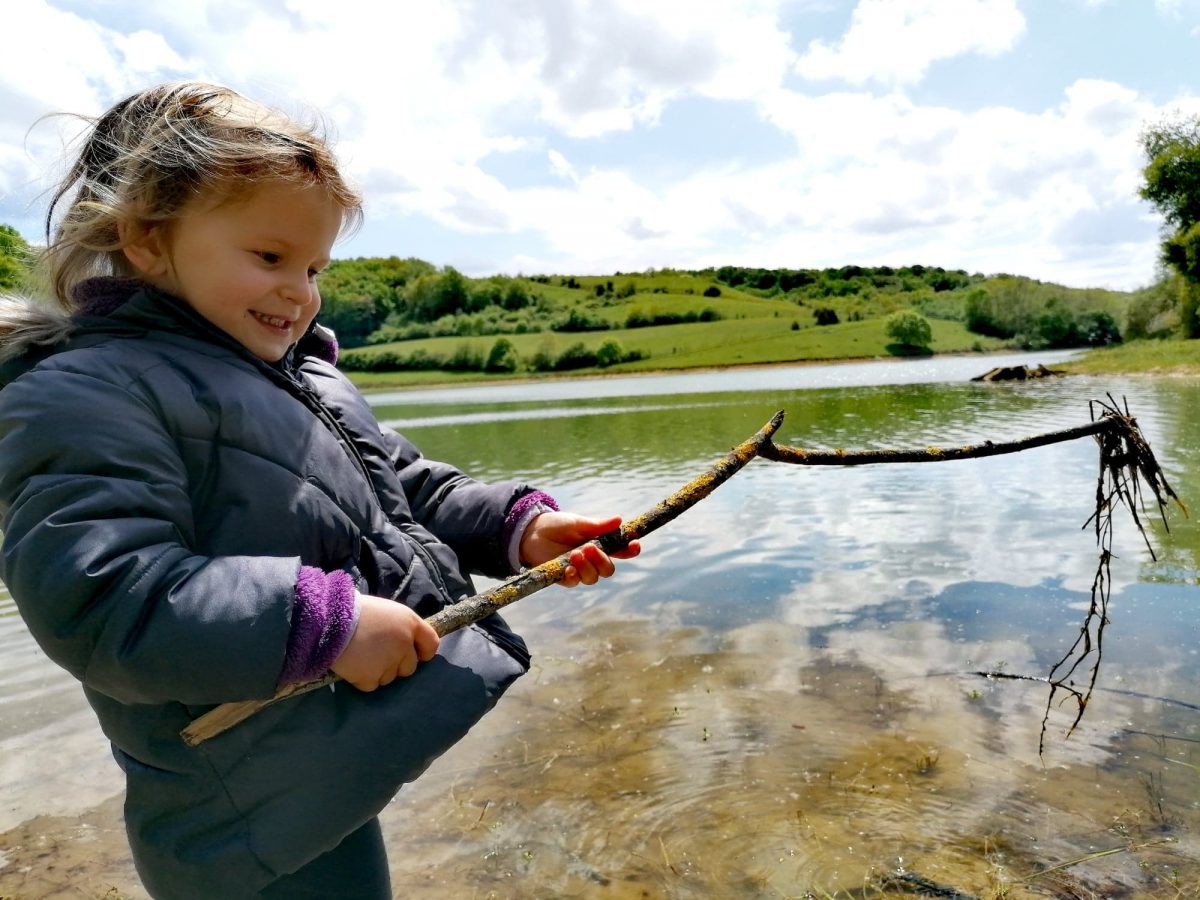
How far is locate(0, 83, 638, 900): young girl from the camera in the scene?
4.56 ft

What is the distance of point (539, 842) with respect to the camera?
12.0 ft

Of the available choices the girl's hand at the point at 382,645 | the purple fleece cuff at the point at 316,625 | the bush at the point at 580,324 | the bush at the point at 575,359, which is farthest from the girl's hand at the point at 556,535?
the bush at the point at 580,324

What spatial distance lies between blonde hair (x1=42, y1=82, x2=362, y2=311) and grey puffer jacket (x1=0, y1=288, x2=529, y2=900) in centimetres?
16

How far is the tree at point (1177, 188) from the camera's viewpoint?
43125mm

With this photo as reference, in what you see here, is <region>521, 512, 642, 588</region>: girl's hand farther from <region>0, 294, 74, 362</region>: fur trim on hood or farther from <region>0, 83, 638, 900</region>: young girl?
<region>0, 294, 74, 362</region>: fur trim on hood

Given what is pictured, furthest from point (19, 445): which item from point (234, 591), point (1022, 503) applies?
point (1022, 503)

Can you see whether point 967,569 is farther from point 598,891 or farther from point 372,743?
point 372,743

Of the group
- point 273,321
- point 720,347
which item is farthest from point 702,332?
point 273,321

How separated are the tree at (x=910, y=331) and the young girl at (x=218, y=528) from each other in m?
78.9

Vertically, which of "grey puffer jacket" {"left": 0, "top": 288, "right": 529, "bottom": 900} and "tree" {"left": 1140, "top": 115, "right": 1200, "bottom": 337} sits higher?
"tree" {"left": 1140, "top": 115, "right": 1200, "bottom": 337}

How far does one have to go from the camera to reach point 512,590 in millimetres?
1766

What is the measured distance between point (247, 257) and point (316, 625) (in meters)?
0.77

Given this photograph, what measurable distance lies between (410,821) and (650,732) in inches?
54.7

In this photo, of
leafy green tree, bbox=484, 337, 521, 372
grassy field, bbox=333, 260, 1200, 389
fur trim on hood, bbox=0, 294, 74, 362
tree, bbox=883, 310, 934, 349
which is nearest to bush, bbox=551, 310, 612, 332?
grassy field, bbox=333, 260, 1200, 389
